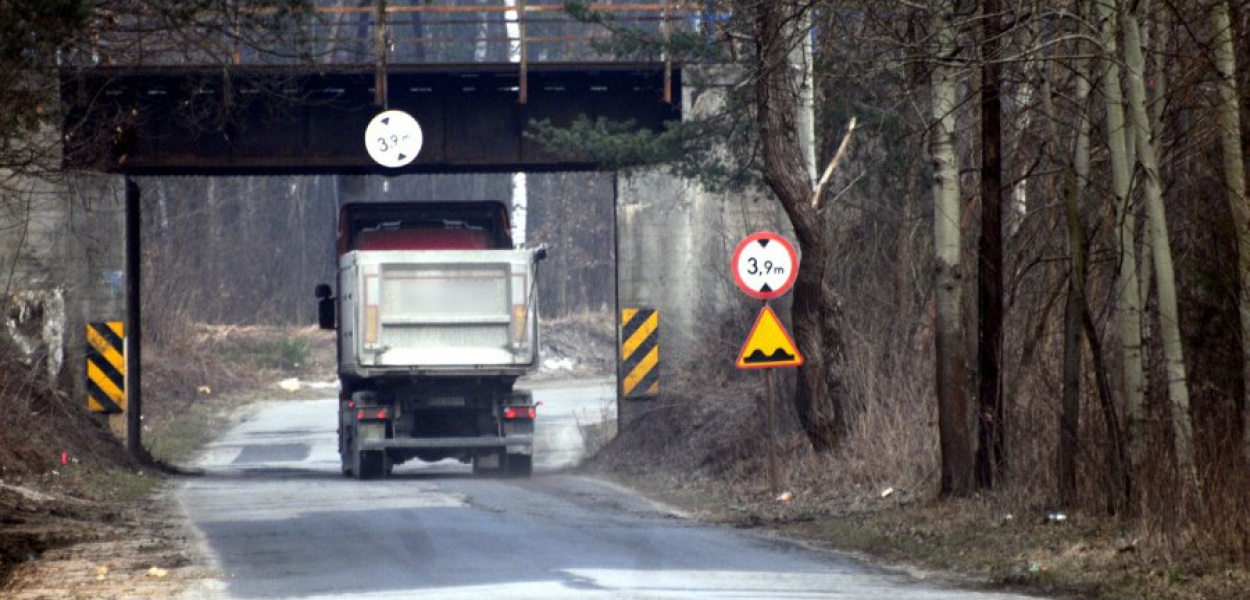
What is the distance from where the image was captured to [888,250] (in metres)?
24.0

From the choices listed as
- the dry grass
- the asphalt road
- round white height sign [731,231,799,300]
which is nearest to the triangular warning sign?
round white height sign [731,231,799,300]

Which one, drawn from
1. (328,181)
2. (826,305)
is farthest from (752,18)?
(328,181)

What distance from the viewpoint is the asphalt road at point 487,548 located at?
1185 centimetres

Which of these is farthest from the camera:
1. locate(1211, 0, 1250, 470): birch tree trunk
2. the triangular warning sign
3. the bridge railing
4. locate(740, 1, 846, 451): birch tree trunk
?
locate(740, 1, 846, 451): birch tree trunk

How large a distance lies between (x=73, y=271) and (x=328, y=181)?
44.0m

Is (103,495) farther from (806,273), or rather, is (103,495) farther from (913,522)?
(913,522)

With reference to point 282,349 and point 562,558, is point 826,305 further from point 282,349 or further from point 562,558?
point 282,349

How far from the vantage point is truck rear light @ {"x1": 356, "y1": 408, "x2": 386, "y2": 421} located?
25.7 meters

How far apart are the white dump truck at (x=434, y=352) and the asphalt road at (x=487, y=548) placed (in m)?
0.86

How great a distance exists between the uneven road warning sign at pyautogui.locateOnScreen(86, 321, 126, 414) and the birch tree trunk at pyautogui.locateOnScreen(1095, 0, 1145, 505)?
17763 mm

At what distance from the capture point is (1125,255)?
45.9ft

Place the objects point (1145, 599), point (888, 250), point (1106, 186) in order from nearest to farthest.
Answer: point (1145, 599)
point (1106, 186)
point (888, 250)

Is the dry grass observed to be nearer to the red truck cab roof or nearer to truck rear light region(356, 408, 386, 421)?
truck rear light region(356, 408, 386, 421)

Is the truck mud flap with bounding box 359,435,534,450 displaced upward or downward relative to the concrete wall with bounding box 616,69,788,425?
downward
